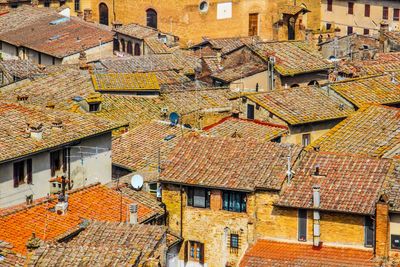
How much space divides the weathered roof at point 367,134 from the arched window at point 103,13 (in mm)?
44929

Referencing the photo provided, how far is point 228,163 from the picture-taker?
150 ft

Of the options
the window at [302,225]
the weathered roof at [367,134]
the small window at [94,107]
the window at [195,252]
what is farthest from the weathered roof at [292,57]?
the window at [302,225]

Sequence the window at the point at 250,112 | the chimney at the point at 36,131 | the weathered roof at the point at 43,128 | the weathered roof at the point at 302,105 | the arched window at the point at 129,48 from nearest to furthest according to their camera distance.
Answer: the weathered roof at the point at 43,128
the chimney at the point at 36,131
the weathered roof at the point at 302,105
the window at the point at 250,112
the arched window at the point at 129,48

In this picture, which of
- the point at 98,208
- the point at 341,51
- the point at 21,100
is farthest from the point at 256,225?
the point at 341,51

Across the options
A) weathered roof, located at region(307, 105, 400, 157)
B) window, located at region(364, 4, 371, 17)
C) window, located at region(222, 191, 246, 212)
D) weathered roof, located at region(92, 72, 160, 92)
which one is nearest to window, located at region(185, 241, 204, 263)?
window, located at region(222, 191, 246, 212)

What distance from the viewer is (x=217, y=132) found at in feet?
185

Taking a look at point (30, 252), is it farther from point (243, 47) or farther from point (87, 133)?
point (243, 47)

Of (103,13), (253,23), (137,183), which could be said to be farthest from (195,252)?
(103,13)

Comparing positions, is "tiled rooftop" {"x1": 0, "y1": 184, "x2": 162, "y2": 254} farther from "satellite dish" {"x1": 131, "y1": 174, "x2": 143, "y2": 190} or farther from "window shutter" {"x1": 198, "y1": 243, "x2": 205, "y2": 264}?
"window shutter" {"x1": 198, "y1": 243, "x2": 205, "y2": 264}

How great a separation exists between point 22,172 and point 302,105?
16747 mm

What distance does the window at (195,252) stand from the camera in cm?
4544

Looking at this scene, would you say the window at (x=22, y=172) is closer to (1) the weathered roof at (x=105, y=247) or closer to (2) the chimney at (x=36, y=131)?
(2) the chimney at (x=36, y=131)

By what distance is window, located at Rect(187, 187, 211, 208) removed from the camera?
45250 mm

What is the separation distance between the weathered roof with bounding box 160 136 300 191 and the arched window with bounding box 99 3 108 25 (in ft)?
176
